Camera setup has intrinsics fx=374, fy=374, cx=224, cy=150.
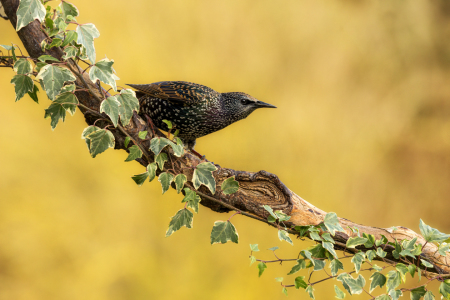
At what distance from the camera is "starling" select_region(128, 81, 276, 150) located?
79.2 inches

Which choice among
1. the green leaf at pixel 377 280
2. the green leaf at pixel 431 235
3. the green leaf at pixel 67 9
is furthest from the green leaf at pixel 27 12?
the green leaf at pixel 431 235

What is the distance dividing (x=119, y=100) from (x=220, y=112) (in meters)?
0.75

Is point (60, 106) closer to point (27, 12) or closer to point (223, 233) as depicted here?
point (27, 12)

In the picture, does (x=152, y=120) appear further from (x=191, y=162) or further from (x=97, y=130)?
(x=97, y=130)

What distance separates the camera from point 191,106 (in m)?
2.01

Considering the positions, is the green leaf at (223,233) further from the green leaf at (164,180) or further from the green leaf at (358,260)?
the green leaf at (358,260)

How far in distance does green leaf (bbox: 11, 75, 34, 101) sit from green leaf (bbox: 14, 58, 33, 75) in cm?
2

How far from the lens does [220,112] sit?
2.05 meters

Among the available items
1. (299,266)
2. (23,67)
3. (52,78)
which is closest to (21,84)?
(23,67)

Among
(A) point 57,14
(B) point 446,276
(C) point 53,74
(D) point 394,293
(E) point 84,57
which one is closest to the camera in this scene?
(C) point 53,74

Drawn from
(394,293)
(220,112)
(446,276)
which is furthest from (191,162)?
(446,276)

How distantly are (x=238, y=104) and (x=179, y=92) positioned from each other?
33cm

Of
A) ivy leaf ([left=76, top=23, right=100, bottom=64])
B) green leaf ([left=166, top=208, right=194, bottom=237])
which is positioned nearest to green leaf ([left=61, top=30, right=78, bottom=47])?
ivy leaf ([left=76, top=23, right=100, bottom=64])

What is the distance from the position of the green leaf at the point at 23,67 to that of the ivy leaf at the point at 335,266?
146 centimetres
